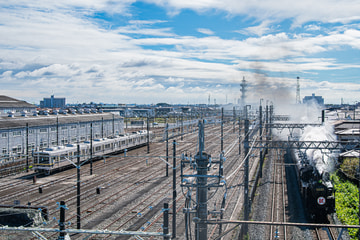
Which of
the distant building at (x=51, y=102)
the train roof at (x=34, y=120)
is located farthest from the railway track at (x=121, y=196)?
the distant building at (x=51, y=102)

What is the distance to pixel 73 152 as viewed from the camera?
26.9m

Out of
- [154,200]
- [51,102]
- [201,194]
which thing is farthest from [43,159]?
[51,102]

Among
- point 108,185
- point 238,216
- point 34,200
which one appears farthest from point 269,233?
point 34,200

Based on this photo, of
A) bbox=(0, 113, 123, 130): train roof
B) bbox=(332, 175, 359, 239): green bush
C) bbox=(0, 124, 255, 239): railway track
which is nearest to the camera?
bbox=(0, 124, 255, 239): railway track

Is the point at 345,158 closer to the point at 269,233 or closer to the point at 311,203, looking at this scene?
the point at 311,203

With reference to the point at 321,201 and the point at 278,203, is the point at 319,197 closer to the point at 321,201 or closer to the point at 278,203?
the point at 321,201

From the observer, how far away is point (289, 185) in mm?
22125

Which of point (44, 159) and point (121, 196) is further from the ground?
point (44, 159)

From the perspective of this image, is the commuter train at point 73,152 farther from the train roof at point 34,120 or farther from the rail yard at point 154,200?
the train roof at point 34,120

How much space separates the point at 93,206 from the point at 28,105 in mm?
40532

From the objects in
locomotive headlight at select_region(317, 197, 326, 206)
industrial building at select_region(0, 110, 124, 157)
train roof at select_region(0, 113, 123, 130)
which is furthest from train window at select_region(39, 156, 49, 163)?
locomotive headlight at select_region(317, 197, 326, 206)

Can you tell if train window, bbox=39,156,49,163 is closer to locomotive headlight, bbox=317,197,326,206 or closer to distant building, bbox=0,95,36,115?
locomotive headlight, bbox=317,197,326,206

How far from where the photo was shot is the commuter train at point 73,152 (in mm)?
24203

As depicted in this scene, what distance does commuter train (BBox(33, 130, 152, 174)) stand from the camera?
24203mm
